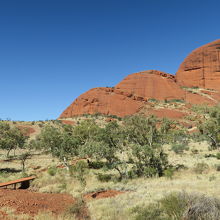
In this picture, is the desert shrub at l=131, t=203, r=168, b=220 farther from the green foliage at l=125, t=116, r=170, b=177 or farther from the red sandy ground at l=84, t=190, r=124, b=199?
the green foliage at l=125, t=116, r=170, b=177

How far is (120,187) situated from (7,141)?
17324 mm

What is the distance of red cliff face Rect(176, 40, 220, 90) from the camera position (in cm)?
10044

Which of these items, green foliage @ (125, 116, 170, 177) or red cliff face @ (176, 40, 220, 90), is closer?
green foliage @ (125, 116, 170, 177)

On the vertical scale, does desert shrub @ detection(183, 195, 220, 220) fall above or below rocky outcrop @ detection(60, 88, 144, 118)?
below

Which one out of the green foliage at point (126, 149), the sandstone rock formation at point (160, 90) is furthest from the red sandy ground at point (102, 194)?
the sandstone rock formation at point (160, 90)

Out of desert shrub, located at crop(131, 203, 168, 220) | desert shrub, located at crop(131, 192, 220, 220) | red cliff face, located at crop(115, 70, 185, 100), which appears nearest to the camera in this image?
desert shrub, located at crop(131, 192, 220, 220)

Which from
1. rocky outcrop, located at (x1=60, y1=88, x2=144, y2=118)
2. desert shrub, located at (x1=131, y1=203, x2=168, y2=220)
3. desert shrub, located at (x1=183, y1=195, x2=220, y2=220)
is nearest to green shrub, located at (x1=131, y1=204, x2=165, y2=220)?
desert shrub, located at (x1=131, y1=203, x2=168, y2=220)

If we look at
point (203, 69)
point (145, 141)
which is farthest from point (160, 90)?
point (145, 141)

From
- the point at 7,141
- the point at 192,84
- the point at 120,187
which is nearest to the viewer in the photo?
the point at 120,187

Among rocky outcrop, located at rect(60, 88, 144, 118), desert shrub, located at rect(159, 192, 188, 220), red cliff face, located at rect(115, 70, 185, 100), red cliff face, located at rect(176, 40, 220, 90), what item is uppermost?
red cliff face, located at rect(176, 40, 220, 90)

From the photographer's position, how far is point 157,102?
8619 cm

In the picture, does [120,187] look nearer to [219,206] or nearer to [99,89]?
[219,206]

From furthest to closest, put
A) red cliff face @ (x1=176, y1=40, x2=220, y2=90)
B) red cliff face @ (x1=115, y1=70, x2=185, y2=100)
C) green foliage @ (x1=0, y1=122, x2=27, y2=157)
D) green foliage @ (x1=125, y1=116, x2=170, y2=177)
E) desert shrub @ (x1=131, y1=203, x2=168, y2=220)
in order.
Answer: red cliff face @ (x1=176, y1=40, x2=220, y2=90), red cliff face @ (x1=115, y1=70, x2=185, y2=100), green foliage @ (x1=0, y1=122, x2=27, y2=157), green foliage @ (x1=125, y1=116, x2=170, y2=177), desert shrub @ (x1=131, y1=203, x2=168, y2=220)

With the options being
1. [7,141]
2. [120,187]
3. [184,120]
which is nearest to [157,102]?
[184,120]
